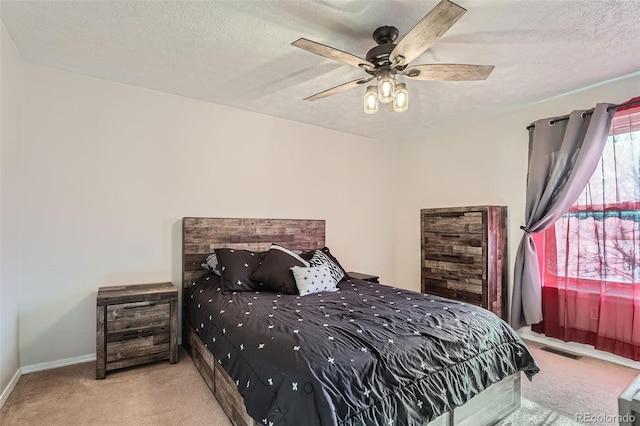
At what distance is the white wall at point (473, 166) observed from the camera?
10.6ft

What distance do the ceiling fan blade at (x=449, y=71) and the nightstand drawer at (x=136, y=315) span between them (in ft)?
8.76

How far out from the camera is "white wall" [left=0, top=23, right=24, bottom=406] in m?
2.12

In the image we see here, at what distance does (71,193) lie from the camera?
108 inches

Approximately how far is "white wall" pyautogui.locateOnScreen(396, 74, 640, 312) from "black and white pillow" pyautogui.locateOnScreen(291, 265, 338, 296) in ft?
7.16

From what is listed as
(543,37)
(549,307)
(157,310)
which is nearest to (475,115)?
(543,37)

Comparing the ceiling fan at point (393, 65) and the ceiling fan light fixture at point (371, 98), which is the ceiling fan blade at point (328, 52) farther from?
the ceiling fan light fixture at point (371, 98)

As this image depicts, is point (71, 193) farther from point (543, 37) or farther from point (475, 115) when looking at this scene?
point (475, 115)

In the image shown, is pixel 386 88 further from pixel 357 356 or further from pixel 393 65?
pixel 357 356

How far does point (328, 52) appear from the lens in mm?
1879

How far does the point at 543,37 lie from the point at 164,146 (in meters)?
3.29

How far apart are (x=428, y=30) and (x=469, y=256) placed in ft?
8.48

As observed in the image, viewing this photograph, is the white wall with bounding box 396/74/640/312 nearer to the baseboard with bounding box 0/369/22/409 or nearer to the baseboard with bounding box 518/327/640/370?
the baseboard with bounding box 518/327/640/370

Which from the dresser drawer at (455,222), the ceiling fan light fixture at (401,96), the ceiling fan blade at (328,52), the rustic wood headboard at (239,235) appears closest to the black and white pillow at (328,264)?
the rustic wood headboard at (239,235)

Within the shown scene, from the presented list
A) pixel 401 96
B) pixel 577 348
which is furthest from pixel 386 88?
pixel 577 348
